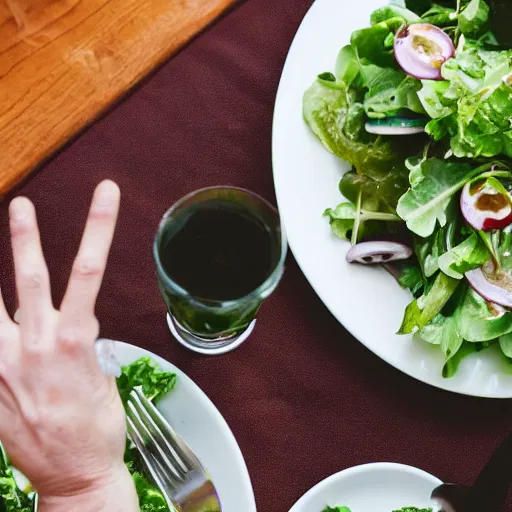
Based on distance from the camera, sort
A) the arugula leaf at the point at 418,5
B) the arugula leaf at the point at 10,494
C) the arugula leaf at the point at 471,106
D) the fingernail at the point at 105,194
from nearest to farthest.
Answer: the fingernail at the point at 105,194 < the arugula leaf at the point at 10,494 < the arugula leaf at the point at 471,106 < the arugula leaf at the point at 418,5

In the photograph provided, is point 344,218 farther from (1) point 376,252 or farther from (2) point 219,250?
(2) point 219,250

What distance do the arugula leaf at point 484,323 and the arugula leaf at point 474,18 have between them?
32 centimetres

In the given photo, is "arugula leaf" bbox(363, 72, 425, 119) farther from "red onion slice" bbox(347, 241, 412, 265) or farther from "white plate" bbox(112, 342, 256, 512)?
"white plate" bbox(112, 342, 256, 512)

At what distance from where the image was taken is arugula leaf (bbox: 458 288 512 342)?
0.85 m

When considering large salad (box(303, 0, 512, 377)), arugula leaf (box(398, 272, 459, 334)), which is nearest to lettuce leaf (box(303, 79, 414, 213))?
large salad (box(303, 0, 512, 377))

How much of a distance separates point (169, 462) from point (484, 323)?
364mm

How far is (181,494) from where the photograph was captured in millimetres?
792

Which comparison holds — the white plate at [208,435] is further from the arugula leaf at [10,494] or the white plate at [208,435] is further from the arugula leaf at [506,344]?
the arugula leaf at [506,344]

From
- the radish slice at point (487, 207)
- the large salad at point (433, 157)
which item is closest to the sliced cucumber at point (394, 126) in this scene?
the large salad at point (433, 157)

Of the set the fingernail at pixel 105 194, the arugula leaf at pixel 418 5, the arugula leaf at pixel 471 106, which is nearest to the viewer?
the fingernail at pixel 105 194

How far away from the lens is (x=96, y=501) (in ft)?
2.29

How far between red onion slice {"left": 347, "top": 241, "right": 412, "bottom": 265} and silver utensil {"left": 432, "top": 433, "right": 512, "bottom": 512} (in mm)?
228

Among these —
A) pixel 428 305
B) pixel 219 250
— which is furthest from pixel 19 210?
pixel 428 305

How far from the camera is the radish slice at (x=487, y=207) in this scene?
2.85 feet
